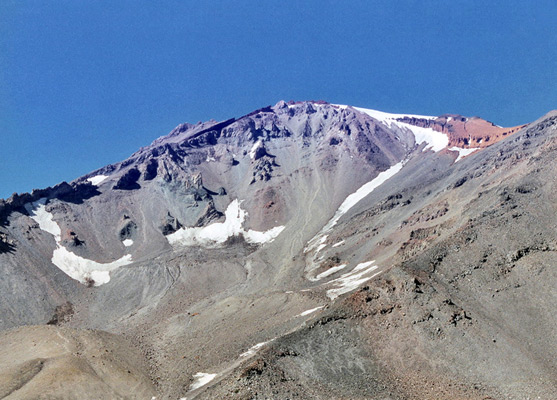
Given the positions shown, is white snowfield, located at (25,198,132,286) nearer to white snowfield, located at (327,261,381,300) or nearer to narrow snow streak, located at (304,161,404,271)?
narrow snow streak, located at (304,161,404,271)

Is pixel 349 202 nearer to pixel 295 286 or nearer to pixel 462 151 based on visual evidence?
pixel 462 151

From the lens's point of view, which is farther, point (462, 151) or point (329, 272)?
point (462, 151)

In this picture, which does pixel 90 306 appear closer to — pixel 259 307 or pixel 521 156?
pixel 259 307

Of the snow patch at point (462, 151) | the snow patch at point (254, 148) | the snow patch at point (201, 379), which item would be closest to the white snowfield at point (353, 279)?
the snow patch at point (201, 379)

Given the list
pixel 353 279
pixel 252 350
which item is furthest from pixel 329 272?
pixel 252 350

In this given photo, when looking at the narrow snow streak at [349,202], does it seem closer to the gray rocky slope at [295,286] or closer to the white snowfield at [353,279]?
the gray rocky slope at [295,286]

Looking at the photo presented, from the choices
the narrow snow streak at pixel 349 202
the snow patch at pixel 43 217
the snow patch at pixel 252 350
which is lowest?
the snow patch at pixel 252 350
